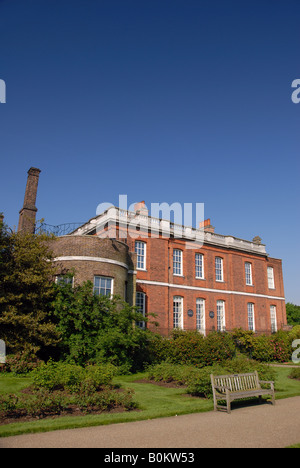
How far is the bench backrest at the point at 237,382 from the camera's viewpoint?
9.45 meters

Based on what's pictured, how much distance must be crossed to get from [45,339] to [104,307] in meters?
2.90

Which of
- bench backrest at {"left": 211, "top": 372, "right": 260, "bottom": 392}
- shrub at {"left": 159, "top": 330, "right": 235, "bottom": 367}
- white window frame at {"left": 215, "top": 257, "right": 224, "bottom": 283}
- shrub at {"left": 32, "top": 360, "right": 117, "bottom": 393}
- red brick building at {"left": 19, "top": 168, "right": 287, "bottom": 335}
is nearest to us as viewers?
shrub at {"left": 32, "top": 360, "right": 117, "bottom": 393}

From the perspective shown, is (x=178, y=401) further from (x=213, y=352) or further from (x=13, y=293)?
(x=13, y=293)

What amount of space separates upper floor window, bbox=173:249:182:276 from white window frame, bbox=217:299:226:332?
4.81m

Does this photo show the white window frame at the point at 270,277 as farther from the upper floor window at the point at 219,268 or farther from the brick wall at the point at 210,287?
A: the upper floor window at the point at 219,268

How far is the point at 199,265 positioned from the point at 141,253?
19.4ft

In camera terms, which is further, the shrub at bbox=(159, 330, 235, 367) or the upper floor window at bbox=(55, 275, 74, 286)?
the shrub at bbox=(159, 330, 235, 367)

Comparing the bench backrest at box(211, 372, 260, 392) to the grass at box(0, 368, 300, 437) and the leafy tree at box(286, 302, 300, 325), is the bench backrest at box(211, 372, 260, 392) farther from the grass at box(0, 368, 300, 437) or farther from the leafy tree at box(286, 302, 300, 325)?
the leafy tree at box(286, 302, 300, 325)

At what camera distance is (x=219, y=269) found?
30203 millimetres

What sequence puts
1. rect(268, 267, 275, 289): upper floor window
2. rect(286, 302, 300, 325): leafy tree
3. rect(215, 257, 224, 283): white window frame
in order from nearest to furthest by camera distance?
rect(215, 257, 224, 283): white window frame < rect(268, 267, 275, 289): upper floor window < rect(286, 302, 300, 325): leafy tree

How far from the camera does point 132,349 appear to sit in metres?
16.0

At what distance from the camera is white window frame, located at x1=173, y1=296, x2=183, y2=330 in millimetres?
26030

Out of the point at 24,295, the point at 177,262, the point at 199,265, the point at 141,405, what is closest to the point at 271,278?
the point at 199,265

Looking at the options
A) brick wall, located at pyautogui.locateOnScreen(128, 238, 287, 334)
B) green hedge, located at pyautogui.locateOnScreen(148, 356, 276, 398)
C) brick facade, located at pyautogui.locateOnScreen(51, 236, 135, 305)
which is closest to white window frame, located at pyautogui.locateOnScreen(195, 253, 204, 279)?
brick wall, located at pyautogui.locateOnScreen(128, 238, 287, 334)
